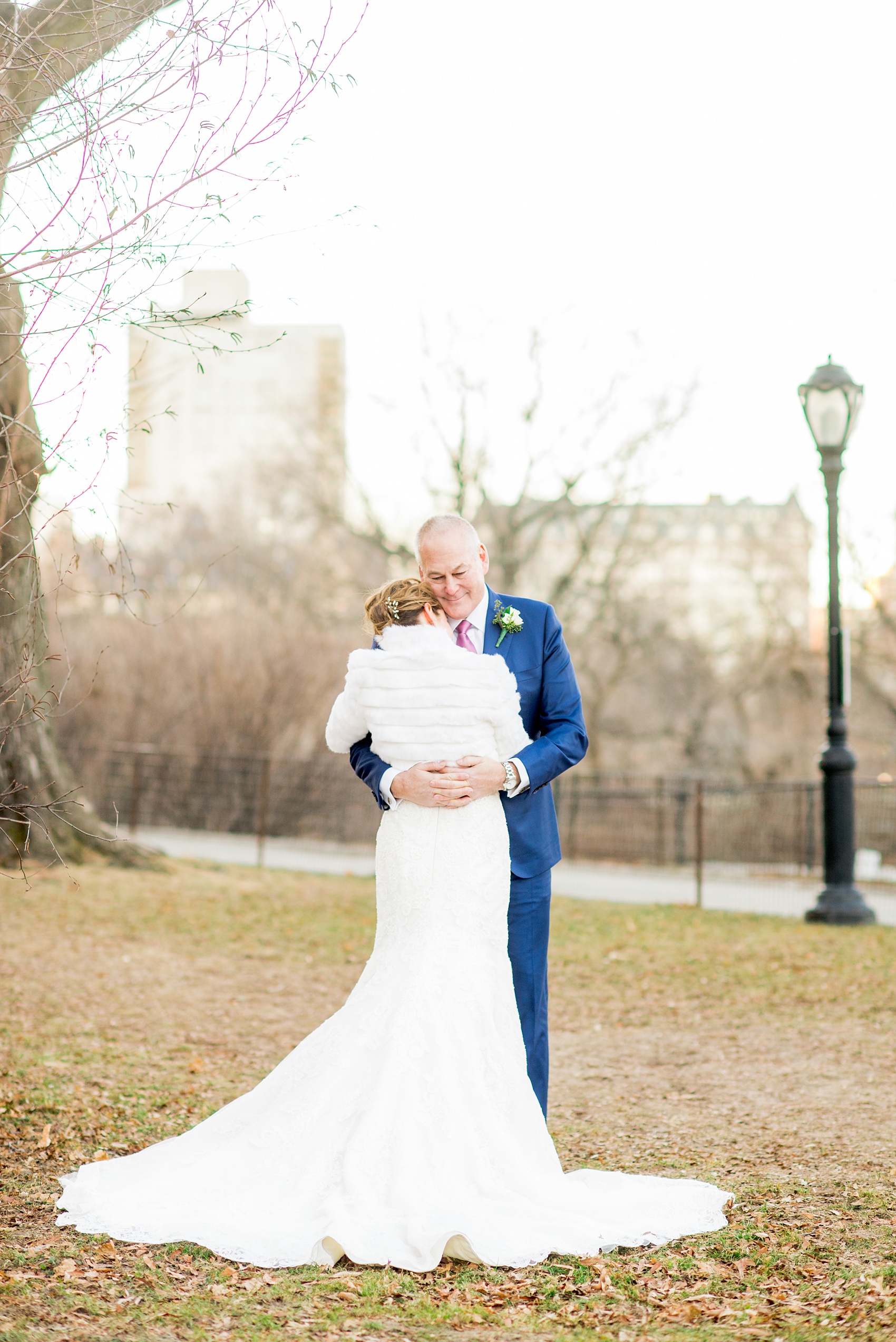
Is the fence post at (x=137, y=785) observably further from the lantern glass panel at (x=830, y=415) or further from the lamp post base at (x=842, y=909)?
the lantern glass panel at (x=830, y=415)

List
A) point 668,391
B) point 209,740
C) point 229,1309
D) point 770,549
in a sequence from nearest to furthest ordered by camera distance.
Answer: point 229,1309 → point 209,740 → point 668,391 → point 770,549

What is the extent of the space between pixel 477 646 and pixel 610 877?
A: 1112 centimetres

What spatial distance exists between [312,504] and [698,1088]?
22455 millimetres

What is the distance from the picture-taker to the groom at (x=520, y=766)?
4156mm

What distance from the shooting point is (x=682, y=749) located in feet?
112

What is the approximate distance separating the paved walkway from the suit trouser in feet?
24.5

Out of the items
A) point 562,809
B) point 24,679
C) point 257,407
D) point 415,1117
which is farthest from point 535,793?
point 257,407

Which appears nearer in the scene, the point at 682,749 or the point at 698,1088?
the point at 698,1088

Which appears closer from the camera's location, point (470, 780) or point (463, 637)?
point (470, 780)

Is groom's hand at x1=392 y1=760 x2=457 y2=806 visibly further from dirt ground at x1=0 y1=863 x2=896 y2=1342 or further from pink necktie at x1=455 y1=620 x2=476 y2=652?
dirt ground at x1=0 y1=863 x2=896 y2=1342

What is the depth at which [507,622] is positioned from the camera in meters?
4.48

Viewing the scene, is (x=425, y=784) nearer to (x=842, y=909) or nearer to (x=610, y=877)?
(x=842, y=909)

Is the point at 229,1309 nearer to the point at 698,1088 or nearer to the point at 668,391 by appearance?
the point at 698,1088

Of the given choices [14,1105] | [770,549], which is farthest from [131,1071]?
[770,549]
